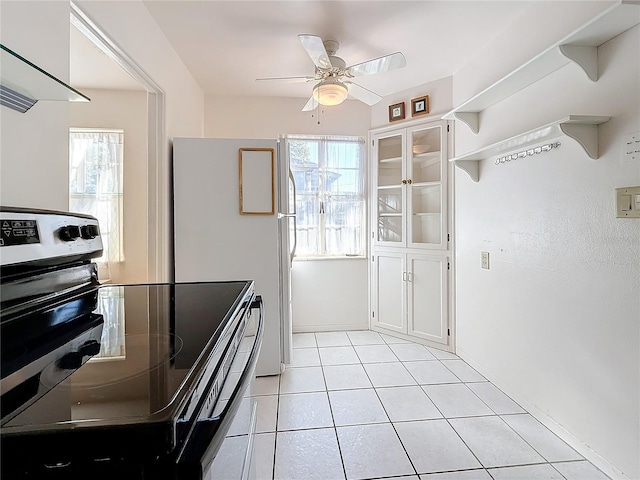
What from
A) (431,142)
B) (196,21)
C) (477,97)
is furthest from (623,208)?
(196,21)

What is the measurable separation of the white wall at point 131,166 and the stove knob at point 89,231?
231cm

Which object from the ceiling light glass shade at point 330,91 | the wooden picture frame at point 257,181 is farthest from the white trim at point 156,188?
the ceiling light glass shade at point 330,91

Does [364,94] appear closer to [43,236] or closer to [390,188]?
[390,188]

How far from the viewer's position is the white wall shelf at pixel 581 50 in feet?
4.35

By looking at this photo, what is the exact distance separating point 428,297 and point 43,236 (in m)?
2.88

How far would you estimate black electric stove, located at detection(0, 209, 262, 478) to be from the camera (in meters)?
0.37

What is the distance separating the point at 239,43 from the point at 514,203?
2.22 meters

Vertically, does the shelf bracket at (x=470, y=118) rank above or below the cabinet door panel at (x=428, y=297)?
above

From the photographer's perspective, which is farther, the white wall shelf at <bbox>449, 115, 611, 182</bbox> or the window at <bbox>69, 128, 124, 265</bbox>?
the window at <bbox>69, 128, 124, 265</bbox>

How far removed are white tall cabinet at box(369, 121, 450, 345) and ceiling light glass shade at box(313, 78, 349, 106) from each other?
1.06m

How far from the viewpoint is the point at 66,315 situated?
896 mm

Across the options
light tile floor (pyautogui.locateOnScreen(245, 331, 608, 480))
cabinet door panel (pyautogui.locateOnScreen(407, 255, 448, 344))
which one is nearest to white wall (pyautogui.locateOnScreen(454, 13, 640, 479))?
light tile floor (pyautogui.locateOnScreen(245, 331, 608, 480))

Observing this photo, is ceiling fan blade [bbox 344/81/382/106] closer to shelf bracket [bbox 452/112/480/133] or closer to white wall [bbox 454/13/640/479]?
shelf bracket [bbox 452/112/480/133]

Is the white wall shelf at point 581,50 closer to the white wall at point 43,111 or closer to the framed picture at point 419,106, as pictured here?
the framed picture at point 419,106
